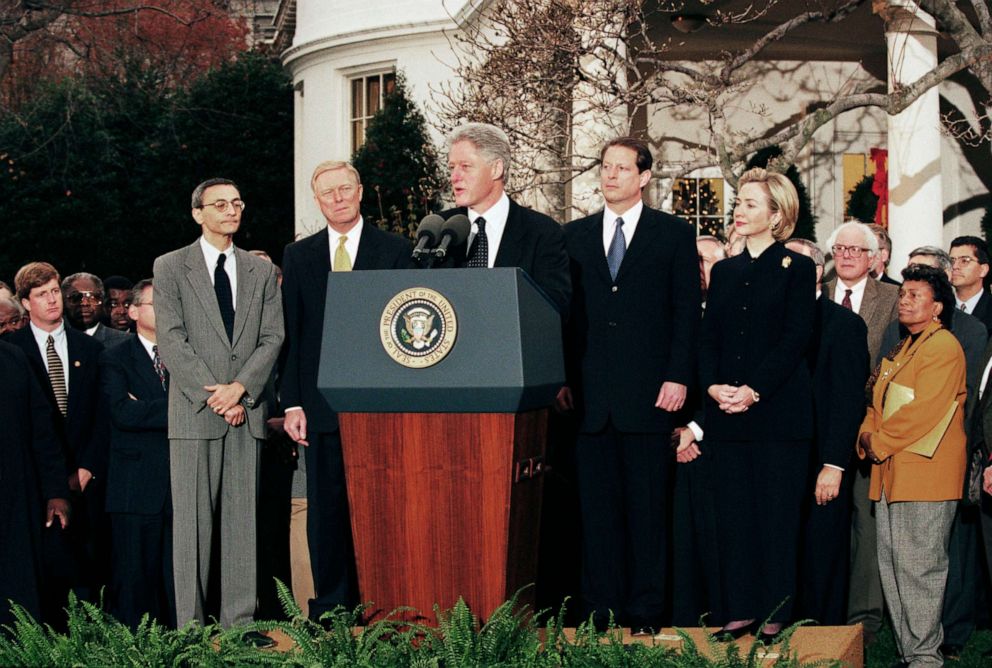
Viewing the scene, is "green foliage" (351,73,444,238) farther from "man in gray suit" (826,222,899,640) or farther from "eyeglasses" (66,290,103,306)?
"man in gray suit" (826,222,899,640)

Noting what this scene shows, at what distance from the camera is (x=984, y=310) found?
8.42 metres

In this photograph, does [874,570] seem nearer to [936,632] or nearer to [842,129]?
[936,632]

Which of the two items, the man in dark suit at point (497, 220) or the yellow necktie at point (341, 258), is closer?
the man in dark suit at point (497, 220)

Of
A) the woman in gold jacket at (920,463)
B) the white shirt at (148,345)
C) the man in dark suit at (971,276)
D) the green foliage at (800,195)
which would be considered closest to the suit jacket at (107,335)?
the white shirt at (148,345)

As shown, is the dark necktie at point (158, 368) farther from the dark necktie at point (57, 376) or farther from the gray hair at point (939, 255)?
the gray hair at point (939, 255)

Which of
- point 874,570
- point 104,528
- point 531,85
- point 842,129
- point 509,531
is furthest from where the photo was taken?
point 842,129

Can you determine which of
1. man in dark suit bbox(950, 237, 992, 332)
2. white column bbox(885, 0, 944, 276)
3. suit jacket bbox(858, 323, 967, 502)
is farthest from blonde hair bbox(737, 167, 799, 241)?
white column bbox(885, 0, 944, 276)

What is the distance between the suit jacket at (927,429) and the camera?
21.9 ft

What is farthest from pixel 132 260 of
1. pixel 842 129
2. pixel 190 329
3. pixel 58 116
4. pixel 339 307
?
pixel 339 307

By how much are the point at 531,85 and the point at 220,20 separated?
28.9 metres

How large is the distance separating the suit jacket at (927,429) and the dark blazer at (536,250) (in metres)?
Answer: 2.02

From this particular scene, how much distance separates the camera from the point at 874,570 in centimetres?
Result: 750

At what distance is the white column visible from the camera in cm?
1381

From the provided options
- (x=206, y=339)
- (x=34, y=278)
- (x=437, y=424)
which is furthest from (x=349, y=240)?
(x=34, y=278)
